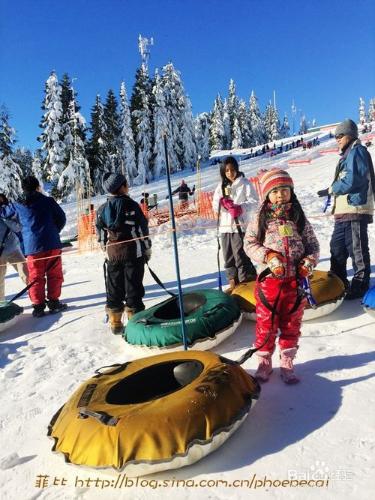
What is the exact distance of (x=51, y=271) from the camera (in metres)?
5.91

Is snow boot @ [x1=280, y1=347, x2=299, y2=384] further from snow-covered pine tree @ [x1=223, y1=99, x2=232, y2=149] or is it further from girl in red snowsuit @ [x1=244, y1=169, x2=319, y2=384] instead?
snow-covered pine tree @ [x1=223, y1=99, x2=232, y2=149]

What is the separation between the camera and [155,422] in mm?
2160

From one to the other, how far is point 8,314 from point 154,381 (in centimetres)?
320

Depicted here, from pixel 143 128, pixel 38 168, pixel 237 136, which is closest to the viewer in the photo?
pixel 143 128

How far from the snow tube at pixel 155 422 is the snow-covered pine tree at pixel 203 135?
5447 cm

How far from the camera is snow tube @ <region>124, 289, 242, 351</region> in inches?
146

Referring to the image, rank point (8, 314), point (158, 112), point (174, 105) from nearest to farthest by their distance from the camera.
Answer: point (8, 314) → point (158, 112) → point (174, 105)

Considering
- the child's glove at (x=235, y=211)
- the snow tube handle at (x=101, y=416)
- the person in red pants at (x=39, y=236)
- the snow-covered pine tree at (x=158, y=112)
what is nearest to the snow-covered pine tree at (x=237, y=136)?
the snow-covered pine tree at (x=158, y=112)

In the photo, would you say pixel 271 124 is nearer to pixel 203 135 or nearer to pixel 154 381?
pixel 203 135

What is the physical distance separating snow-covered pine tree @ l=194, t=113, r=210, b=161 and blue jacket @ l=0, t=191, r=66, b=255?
51.1 m

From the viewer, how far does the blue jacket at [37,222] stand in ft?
18.8

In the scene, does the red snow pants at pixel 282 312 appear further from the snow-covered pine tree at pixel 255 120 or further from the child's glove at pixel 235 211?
the snow-covered pine tree at pixel 255 120

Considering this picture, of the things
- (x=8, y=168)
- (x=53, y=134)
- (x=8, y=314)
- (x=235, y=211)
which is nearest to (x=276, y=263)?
(x=235, y=211)

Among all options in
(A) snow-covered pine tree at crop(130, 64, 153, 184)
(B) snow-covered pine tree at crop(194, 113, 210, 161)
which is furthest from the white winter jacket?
(B) snow-covered pine tree at crop(194, 113, 210, 161)
